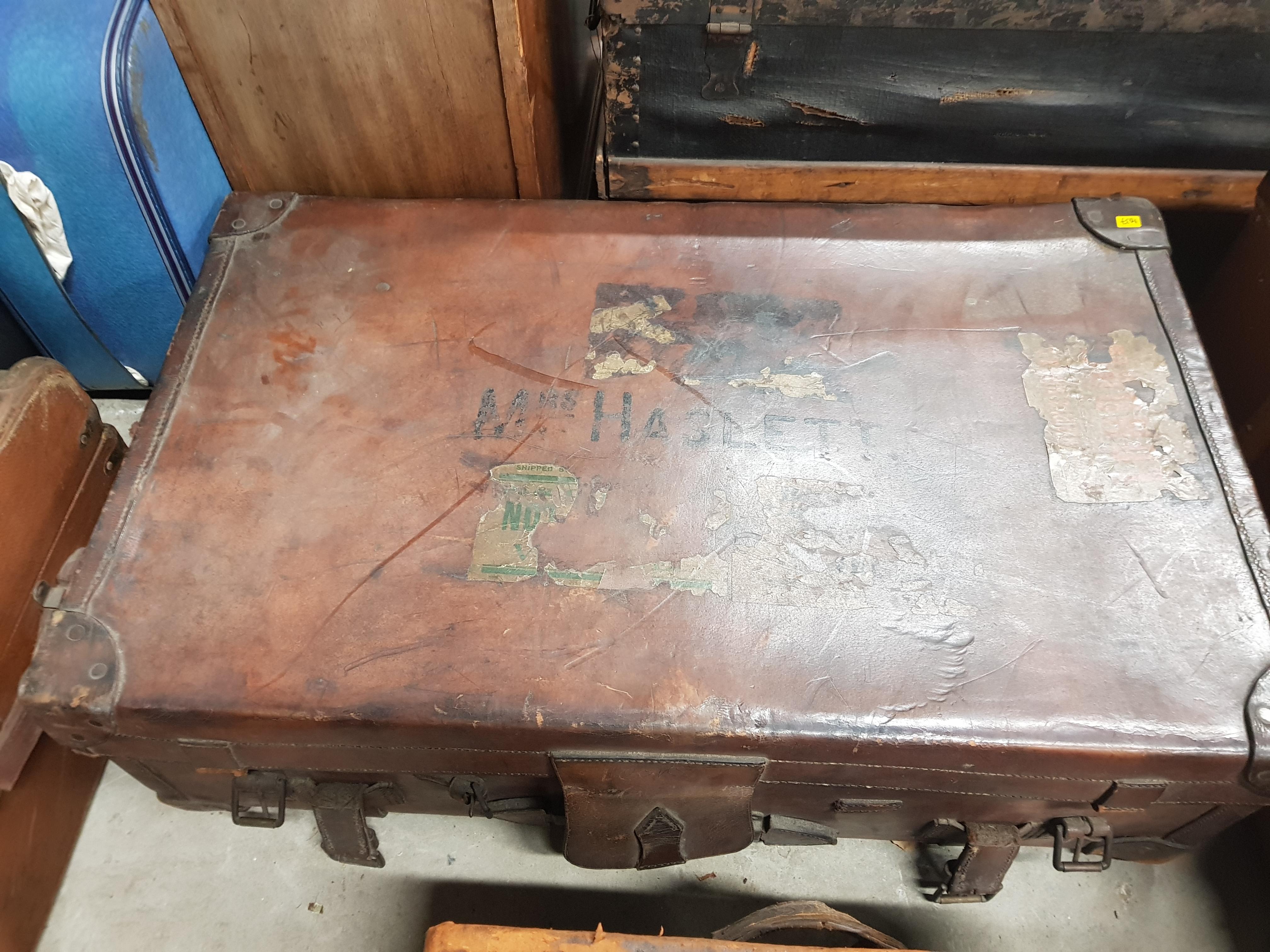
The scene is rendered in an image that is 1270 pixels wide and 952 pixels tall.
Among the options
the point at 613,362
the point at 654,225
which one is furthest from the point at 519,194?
the point at 613,362

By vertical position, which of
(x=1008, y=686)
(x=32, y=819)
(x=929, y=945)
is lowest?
(x=929, y=945)

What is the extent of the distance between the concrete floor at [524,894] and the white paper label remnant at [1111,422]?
2.06ft

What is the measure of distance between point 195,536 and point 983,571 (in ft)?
3.17

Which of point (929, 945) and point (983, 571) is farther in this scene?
point (929, 945)

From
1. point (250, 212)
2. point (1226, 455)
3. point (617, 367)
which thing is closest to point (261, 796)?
point (617, 367)

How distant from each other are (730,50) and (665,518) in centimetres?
71

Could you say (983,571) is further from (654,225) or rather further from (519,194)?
(519,194)

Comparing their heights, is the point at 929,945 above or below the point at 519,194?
below

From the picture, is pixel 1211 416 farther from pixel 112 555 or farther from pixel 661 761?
pixel 112 555

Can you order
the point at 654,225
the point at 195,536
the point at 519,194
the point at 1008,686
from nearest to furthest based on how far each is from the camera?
the point at 1008,686 → the point at 195,536 → the point at 654,225 → the point at 519,194

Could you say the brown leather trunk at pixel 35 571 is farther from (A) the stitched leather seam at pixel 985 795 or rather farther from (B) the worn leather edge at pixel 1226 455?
(B) the worn leather edge at pixel 1226 455

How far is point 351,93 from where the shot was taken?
1.19 m

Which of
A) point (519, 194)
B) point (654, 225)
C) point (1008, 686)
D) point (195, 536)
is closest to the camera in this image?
point (1008, 686)

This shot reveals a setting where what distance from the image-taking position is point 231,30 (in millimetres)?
1116
